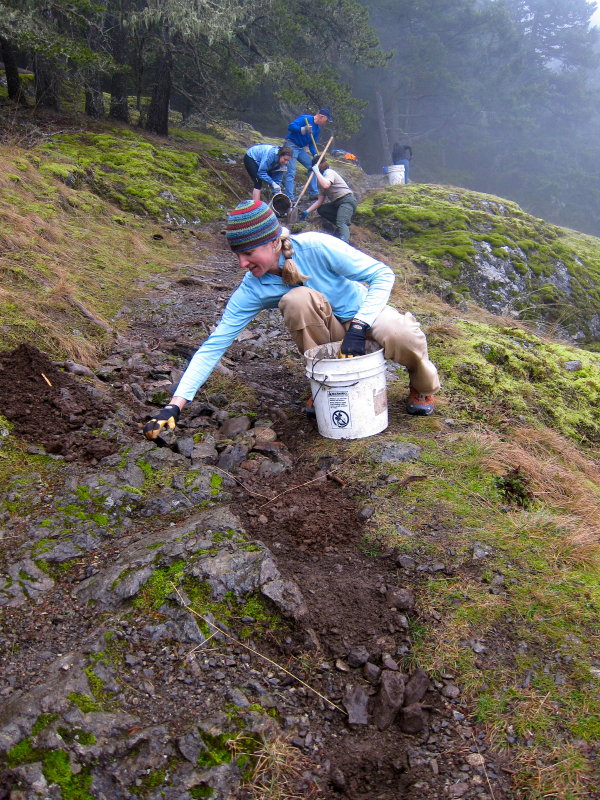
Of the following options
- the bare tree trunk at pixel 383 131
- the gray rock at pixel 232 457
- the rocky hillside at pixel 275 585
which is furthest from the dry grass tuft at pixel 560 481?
the bare tree trunk at pixel 383 131

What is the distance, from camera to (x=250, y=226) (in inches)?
134

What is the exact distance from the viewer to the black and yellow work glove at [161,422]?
3.45 meters

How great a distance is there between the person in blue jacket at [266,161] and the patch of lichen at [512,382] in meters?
5.24

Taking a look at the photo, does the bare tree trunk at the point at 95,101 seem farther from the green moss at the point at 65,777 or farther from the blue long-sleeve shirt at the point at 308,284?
the green moss at the point at 65,777

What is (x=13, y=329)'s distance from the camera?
4367mm

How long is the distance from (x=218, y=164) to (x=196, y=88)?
3.18m

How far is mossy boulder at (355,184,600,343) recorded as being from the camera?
34.5 ft

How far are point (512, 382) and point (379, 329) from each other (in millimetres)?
2161

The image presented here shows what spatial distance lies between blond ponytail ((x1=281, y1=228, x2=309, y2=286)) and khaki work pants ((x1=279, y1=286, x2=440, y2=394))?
0.09 meters

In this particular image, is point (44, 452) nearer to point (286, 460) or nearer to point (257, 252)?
point (286, 460)

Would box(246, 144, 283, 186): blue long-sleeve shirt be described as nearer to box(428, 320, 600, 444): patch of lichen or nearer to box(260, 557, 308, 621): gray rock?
box(428, 320, 600, 444): patch of lichen

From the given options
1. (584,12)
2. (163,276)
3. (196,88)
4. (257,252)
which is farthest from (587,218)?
(257,252)

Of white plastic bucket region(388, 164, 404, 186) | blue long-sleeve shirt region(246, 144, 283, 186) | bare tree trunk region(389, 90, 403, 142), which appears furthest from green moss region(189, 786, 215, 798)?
bare tree trunk region(389, 90, 403, 142)

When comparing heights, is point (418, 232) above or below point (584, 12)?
below
